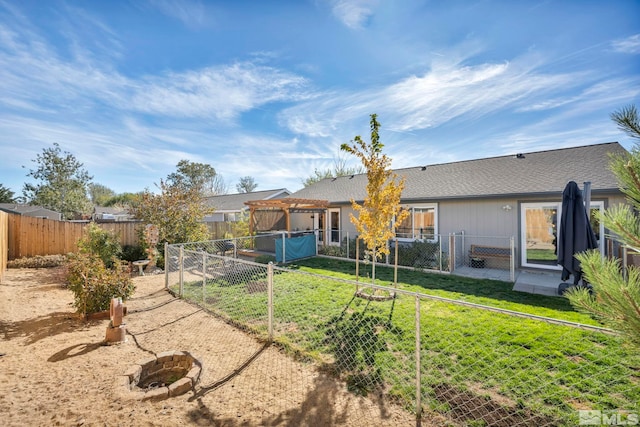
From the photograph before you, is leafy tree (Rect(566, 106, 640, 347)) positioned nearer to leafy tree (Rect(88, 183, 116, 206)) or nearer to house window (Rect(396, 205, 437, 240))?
house window (Rect(396, 205, 437, 240))

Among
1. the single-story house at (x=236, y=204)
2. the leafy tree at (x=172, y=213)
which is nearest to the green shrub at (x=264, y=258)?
the leafy tree at (x=172, y=213)

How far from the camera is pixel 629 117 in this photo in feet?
5.63

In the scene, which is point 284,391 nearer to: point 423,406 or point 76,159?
point 423,406

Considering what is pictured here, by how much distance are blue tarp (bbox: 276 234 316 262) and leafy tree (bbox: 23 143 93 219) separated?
30782 millimetres

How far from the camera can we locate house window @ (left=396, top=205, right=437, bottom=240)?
→ 1168 cm

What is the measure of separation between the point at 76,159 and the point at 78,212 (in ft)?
19.5

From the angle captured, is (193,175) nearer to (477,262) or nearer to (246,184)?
(246,184)

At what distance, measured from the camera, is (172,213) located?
11.5 meters

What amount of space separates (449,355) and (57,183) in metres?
38.9

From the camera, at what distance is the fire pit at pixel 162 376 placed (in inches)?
125

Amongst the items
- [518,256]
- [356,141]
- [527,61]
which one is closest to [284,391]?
[356,141]

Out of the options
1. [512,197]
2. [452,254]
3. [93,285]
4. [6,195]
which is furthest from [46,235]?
[6,195]

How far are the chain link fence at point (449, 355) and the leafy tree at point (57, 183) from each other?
3302 centimetres

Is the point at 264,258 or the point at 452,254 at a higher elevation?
the point at 452,254
